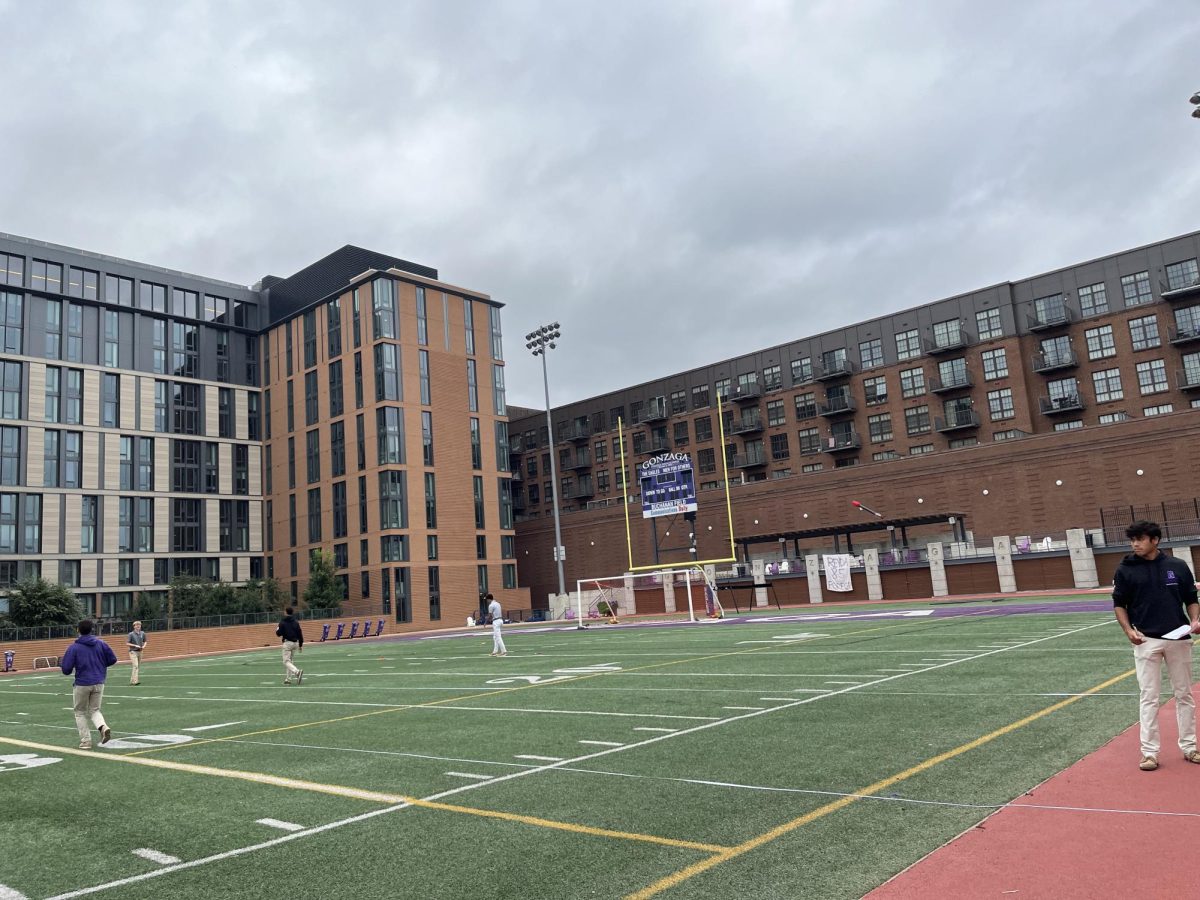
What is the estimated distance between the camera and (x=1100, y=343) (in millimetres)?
64125

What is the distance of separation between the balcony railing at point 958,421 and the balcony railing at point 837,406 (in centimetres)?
728

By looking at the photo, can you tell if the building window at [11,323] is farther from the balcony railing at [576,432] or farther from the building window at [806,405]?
the building window at [806,405]

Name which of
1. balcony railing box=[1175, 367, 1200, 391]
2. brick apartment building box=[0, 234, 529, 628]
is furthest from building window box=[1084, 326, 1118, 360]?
brick apartment building box=[0, 234, 529, 628]

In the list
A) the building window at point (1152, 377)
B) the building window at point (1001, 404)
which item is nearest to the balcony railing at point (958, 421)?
the building window at point (1001, 404)

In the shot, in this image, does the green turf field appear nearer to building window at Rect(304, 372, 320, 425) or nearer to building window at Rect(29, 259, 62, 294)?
building window at Rect(304, 372, 320, 425)

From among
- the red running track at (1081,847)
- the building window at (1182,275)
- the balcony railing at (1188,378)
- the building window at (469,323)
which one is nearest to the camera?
the red running track at (1081,847)

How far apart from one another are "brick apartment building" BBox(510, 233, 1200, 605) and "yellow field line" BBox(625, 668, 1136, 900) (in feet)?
179

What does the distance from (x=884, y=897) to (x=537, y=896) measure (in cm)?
194

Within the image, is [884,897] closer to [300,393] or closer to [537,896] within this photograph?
[537,896]

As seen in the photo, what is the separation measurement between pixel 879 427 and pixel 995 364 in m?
10.5

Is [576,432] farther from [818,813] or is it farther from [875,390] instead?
[818,813]

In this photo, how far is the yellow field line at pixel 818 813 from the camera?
5.14 m

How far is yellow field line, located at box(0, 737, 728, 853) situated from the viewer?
237 inches

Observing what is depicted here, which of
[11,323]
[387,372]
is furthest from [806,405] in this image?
[11,323]
